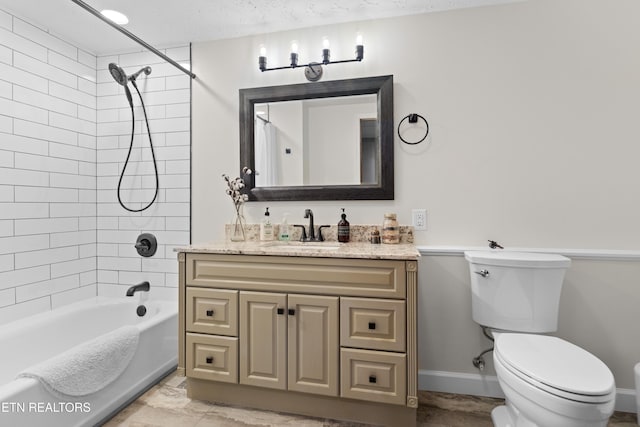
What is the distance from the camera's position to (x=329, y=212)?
2.07 m

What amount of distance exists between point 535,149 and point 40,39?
3.16 metres

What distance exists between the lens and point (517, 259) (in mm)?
1555

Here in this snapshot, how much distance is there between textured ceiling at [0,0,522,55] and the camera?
1854 mm

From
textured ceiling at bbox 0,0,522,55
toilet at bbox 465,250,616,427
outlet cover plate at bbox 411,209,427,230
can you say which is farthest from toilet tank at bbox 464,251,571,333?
textured ceiling at bbox 0,0,522,55

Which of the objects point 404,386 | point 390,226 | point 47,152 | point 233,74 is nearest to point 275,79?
point 233,74

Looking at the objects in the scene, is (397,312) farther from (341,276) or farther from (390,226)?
(390,226)

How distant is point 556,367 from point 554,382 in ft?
0.38

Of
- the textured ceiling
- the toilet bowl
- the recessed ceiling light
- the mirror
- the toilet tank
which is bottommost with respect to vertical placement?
the toilet bowl

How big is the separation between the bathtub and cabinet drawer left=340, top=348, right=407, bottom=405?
46.4 inches

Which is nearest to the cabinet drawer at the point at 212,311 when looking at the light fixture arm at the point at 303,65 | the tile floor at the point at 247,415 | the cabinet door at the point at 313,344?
the cabinet door at the point at 313,344

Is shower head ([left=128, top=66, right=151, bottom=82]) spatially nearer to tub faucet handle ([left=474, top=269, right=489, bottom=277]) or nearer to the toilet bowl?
tub faucet handle ([left=474, top=269, right=489, bottom=277])

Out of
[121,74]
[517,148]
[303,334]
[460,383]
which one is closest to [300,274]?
[303,334]

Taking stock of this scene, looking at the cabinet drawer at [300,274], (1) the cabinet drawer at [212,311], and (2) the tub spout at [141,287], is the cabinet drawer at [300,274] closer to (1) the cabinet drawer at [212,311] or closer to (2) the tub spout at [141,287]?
(1) the cabinet drawer at [212,311]

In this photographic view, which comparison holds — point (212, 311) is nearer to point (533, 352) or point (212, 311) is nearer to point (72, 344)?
point (72, 344)
